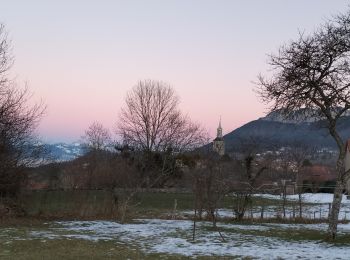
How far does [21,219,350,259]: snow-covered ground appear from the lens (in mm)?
13305

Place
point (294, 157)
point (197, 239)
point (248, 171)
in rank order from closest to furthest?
point (197, 239), point (248, 171), point (294, 157)

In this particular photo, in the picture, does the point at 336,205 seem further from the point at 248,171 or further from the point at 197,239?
the point at 248,171

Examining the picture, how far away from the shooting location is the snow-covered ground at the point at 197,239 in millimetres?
13305

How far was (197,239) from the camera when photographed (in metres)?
16.0

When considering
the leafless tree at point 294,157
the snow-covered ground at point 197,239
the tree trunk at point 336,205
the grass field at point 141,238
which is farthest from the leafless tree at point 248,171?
the tree trunk at point 336,205

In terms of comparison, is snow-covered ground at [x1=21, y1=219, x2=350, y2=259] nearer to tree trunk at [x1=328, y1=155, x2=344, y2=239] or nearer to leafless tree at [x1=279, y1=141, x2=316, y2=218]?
tree trunk at [x1=328, y1=155, x2=344, y2=239]

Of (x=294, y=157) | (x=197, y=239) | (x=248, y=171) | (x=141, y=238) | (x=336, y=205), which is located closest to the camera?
(x=336, y=205)

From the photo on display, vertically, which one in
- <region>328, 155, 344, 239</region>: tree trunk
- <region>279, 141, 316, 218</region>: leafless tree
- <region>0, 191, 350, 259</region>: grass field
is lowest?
<region>0, 191, 350, 259</region>: grass field

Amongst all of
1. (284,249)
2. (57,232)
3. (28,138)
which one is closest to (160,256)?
(284,249)

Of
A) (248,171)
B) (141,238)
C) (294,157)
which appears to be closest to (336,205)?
(141,238)

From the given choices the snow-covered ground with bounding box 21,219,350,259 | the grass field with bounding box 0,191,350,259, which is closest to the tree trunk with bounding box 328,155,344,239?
the grass field with bounding box 0,191,350,259

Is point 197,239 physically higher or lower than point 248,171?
lower

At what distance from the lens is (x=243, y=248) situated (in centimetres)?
1422

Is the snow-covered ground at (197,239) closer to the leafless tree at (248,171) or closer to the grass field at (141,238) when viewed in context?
the grass field at (141,238)
